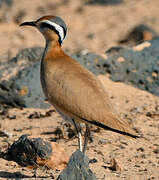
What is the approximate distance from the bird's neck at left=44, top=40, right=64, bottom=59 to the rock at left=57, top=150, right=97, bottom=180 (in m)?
1.38

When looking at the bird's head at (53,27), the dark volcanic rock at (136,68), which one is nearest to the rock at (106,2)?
the dark volcanic rock at (136,68)

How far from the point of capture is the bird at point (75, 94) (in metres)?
4.94

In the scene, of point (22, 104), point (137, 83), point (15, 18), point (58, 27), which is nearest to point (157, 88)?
point (137, 83)

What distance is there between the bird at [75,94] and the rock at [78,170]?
1.59 feet

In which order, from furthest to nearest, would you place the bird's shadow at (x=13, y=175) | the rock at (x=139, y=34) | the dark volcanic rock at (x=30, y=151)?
the rock at (x=139, y=34)
the dark volcanic rock at (x=30, y=151)
the bird's shadow at (x=13, y=175)

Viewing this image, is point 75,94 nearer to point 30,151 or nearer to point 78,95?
point 78,95

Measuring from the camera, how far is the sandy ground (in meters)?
5.42

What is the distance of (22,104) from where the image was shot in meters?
7.56

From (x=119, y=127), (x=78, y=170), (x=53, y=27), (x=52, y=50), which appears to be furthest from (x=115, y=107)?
(x=78, y=170)

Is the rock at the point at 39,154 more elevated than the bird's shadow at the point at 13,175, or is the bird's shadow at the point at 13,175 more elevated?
the rock at the point at 39,154

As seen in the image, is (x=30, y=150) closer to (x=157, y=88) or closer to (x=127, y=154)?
(x=127, y=154)

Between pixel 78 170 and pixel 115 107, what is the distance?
274 centimetres

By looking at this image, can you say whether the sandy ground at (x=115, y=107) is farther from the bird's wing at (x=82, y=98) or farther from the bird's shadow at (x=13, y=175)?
the bird's wing at (x=82, y=98)

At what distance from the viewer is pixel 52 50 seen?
5.55 m
